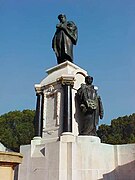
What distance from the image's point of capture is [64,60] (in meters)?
11.8

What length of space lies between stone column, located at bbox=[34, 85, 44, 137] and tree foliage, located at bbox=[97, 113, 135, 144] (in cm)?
2456

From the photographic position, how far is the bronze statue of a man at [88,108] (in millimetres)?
10172

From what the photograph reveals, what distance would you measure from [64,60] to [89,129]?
328 cm

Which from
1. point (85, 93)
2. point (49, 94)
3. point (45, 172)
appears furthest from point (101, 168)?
point (49, 94)

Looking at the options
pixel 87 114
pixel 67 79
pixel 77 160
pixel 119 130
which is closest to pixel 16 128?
pixel 119 130

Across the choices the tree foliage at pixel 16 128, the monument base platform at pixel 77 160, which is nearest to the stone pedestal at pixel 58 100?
the monument base platform at pixel 77 160

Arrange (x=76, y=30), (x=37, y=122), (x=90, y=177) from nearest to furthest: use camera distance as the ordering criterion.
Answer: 1. (x=90, y=177)
2. (x=37, y=122)
3. (x=76, y=30)

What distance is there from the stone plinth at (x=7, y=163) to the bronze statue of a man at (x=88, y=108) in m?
7.40

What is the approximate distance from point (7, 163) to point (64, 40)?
9481 millimetres

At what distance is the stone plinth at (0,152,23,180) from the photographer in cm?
271

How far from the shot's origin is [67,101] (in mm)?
10352

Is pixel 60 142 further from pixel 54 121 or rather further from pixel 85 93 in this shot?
pixel 85 93

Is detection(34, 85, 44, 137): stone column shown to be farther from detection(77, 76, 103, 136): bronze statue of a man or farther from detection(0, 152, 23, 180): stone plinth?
detection(0, 152, 23, 180): stone plinth

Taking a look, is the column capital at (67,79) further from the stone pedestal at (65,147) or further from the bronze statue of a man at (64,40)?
the bronze statue of a man at (64,40)
